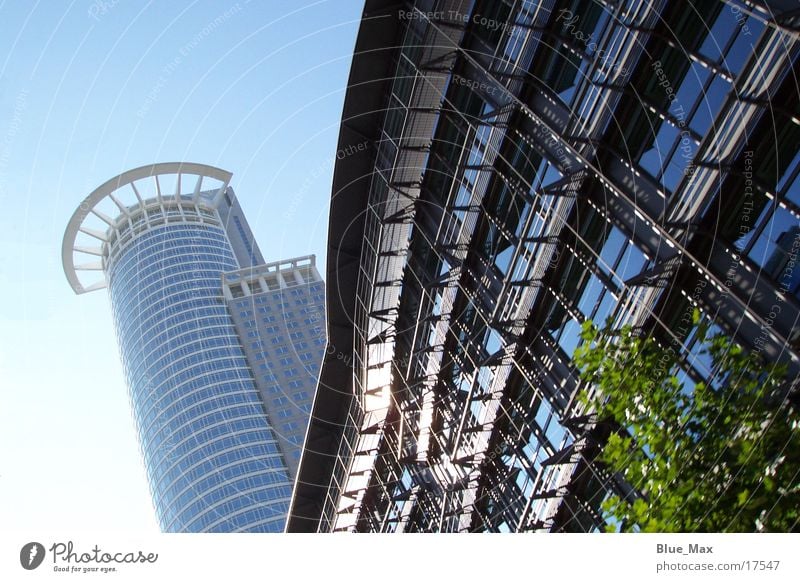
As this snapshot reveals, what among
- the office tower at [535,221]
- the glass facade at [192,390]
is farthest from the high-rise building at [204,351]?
the office tower at [535,221]

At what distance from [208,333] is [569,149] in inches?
5421

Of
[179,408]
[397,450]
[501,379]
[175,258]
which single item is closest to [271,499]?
[179,408]

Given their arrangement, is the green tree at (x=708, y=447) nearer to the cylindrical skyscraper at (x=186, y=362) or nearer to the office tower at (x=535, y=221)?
the office tower at (x=535, y=221)

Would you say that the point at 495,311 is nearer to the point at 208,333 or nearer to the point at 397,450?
the point at 397,450

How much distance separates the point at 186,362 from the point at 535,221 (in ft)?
437

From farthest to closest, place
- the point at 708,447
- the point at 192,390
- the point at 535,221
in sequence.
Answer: the point at 192,390 < the point at 535,221 < the point at 708,447

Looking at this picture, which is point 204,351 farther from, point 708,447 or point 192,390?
point 708,447

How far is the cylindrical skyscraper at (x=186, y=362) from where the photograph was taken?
5074 inches

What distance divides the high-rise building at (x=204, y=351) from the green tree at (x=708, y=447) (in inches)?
4448

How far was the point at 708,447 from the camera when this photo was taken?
8.84m

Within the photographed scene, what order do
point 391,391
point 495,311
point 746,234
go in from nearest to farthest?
point 746,234
point 495,311
point 391,391

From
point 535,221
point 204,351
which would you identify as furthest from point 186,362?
point 535,221

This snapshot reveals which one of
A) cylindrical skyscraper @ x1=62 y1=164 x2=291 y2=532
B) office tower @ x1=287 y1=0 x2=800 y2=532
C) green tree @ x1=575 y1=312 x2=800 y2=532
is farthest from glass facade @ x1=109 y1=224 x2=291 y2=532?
green tree @ x1=575 y1=312 x2=800 y2=532

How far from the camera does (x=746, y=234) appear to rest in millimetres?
11445
